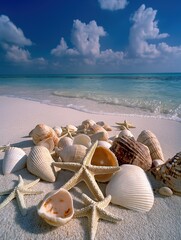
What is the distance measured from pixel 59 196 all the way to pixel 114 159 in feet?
2.86

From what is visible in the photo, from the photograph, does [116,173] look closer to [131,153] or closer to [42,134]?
[131,153]

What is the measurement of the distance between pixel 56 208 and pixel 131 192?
786mm

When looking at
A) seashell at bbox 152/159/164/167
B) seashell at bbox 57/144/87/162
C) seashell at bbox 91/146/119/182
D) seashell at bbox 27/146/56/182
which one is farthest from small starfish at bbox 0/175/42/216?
seashell at bbox 152/159/164/167

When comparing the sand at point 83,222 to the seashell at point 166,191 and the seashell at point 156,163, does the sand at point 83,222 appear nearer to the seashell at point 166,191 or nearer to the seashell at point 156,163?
the seashell at point 166,191

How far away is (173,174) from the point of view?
7.34ft

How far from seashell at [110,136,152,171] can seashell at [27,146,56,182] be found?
0.89 meters

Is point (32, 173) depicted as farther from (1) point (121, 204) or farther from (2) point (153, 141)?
(2) point (153, 141)

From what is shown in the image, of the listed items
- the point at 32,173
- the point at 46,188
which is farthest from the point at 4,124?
the point at 46,188

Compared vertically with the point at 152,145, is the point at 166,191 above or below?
below

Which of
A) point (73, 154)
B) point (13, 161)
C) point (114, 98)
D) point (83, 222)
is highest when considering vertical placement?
point (73, 154)

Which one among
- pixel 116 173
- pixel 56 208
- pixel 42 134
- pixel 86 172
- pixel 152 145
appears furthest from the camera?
pixel 42 134

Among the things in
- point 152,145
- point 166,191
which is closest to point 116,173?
point 166,191

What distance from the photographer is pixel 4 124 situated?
507cm

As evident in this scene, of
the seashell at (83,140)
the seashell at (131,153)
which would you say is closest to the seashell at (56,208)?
the seashell at (131,153)
